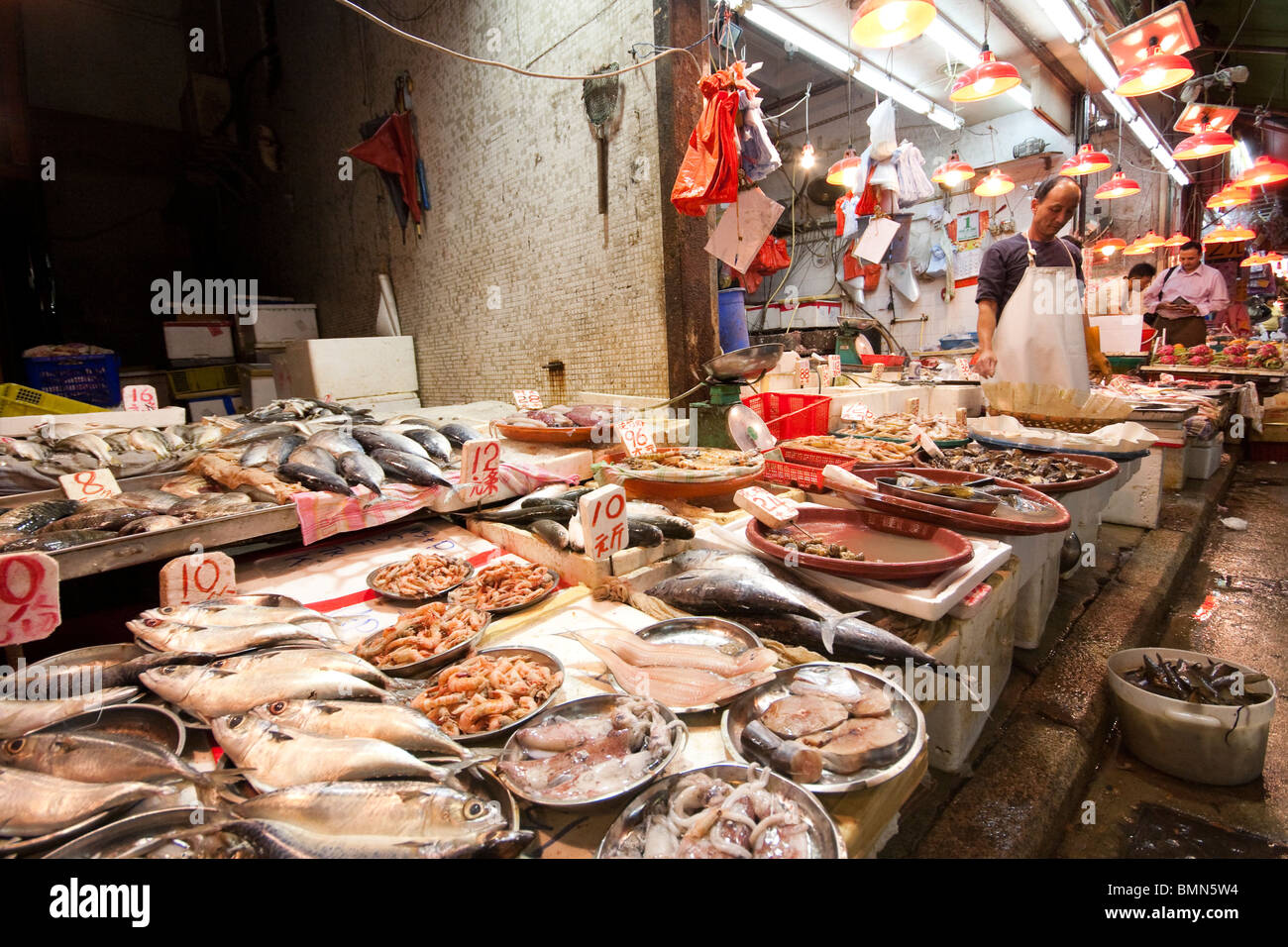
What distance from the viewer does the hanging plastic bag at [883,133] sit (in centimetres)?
705

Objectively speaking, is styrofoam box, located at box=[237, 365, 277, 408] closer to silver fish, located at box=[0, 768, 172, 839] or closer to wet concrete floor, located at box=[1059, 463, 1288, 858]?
silver fish, located at box=[0, 768, 172, 839]

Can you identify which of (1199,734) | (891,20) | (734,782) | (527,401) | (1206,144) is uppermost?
(1206,144)

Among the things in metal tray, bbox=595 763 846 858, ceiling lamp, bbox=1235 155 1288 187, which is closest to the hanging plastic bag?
metal tray, bbox=595 763 846 858

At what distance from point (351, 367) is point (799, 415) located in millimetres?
5996

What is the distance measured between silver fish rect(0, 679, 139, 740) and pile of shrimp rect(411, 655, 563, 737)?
32.1 inches

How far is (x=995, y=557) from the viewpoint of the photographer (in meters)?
2.29

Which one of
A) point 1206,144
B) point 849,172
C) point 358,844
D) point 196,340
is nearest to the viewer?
point 358,844

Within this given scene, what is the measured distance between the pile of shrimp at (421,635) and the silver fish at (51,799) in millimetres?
682

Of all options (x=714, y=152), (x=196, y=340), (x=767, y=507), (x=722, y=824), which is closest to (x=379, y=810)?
(x=722, y=824)

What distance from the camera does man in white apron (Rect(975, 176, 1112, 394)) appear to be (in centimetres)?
489

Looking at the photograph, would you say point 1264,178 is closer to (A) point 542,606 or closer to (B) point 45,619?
(A) point 542,606

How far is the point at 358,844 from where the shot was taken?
100cm

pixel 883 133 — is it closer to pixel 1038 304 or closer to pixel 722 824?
pixel 1038 304
